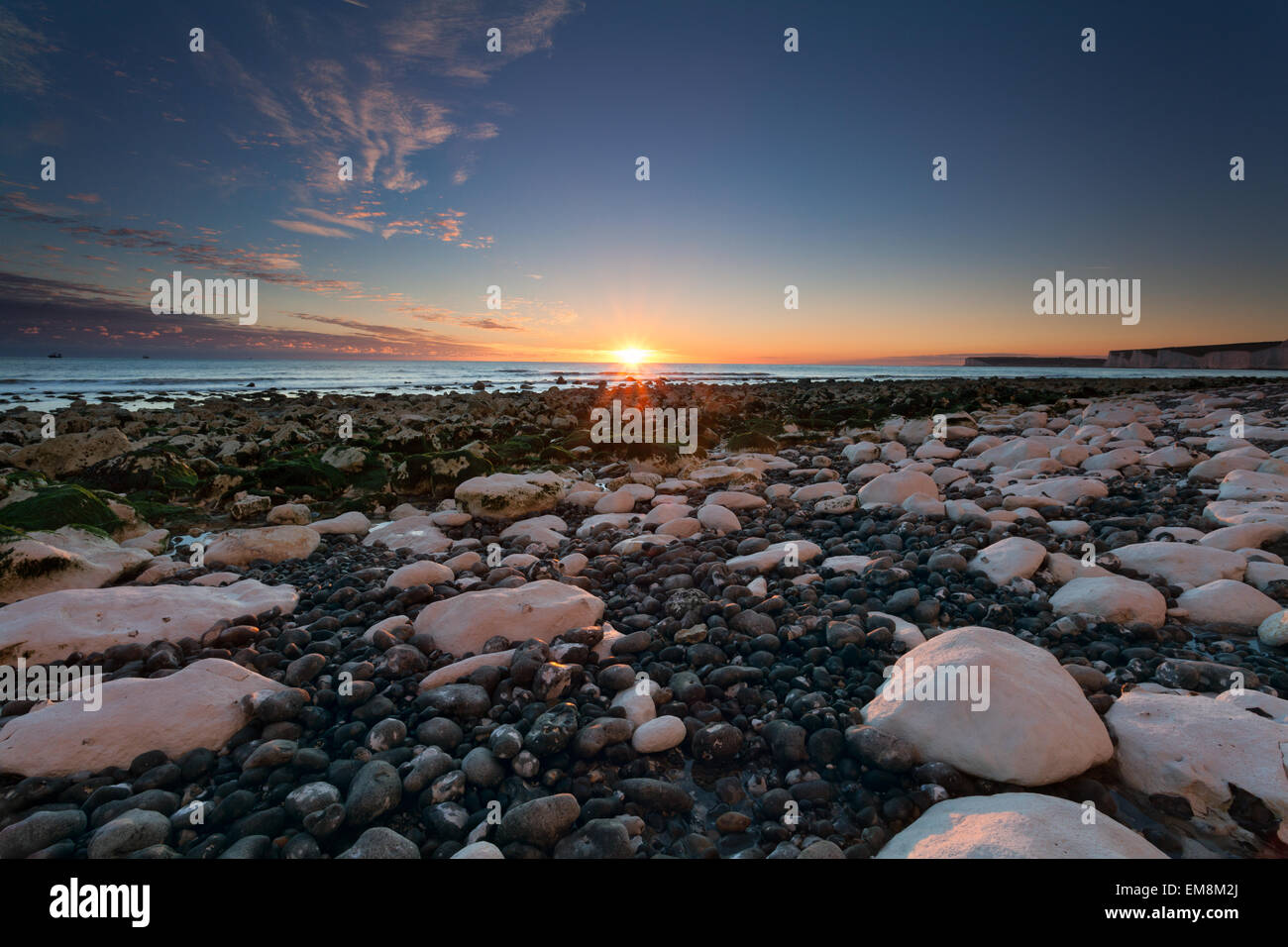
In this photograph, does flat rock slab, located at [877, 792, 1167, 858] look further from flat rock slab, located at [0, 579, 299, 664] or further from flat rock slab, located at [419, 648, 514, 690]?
flat rock slab, located at [0, 579, 299, 664]

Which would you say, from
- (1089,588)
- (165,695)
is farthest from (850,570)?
(165,695)

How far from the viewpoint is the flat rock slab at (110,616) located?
3514 mm

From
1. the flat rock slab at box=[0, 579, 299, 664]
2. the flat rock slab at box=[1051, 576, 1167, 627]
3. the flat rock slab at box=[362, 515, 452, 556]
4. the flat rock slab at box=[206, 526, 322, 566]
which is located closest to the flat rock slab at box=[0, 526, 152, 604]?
the flat rock slab at box=[206, 526, 322, 566]

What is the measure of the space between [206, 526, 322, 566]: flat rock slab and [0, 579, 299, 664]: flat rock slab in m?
1.31

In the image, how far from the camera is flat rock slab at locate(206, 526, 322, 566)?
5.68 metres

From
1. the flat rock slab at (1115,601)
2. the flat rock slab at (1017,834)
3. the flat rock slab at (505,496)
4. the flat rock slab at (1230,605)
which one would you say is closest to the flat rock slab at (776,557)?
the flat rock slab at (1115,601)

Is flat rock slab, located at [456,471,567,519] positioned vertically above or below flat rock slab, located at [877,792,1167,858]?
above

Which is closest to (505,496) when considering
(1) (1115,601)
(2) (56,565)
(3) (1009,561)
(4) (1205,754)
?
(2) (56,565)

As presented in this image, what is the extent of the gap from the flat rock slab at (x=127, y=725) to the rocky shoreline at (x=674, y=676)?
1 centimetres

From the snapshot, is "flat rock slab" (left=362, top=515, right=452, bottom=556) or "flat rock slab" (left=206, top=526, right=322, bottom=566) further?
"flat rock slab" (left=362, top=515, right=452, bottom=556)

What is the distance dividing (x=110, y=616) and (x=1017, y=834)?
215 inches

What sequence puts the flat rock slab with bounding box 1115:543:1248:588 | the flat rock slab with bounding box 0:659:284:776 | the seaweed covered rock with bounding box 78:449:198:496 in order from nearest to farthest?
the flat rock slab with bounding box 0:659:284:776
the flat rock slab with bounding box 1115:543:1248:588
the seaweed covered rock with bounding box 78:449:198:496
